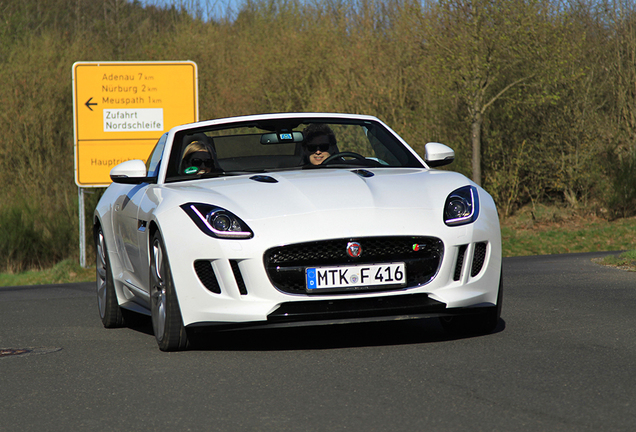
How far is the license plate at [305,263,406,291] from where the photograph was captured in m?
5.22

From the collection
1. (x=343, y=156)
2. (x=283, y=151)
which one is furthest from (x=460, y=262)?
(x=283, y=151)

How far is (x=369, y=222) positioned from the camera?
5254 mm

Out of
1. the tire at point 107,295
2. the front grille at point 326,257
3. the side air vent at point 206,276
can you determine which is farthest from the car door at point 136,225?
the front grille at point 326,257

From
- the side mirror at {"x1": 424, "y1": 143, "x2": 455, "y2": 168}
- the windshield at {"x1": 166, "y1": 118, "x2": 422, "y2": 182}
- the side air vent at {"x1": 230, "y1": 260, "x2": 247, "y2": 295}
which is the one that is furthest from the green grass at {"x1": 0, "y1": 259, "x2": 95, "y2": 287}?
the side air vent at {"x1": 230, "y1": 260, "x2": 247, "y2": 295}

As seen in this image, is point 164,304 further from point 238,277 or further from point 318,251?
point 318,251

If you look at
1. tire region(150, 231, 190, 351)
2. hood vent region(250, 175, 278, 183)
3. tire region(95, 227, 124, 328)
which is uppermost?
hood vent region(250, 175, 278, 183)

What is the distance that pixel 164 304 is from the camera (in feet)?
18.6

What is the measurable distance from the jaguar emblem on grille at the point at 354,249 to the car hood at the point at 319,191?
0.73ft

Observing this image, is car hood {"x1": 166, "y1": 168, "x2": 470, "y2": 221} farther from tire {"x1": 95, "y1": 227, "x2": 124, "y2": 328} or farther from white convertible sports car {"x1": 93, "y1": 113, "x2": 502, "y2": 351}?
tire {"x1": 95, "y1": 227, "x2": 124, "y2": 328}

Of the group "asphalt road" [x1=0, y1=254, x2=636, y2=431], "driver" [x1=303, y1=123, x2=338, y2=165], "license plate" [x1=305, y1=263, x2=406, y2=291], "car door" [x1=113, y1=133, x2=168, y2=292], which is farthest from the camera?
"driver" [x1=303, y1=123, x2=338, y2=165]

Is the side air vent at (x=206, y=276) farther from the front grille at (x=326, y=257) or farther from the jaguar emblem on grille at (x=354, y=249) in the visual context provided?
the jaguar emblem on grille at (x=354, y=249)

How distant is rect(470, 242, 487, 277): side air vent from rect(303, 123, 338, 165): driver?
1696mm

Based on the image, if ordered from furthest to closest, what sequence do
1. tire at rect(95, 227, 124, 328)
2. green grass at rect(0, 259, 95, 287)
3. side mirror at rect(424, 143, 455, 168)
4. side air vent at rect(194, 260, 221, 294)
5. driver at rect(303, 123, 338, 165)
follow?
green grass at rect(0, 259, 95, 287), tire at rect(95, 227, 124, 328), driver at rect(303, 123, 338, 165), side mirror at rect(424, 143, 455, 168), side air vent at rect(194, 260, 221, 294)

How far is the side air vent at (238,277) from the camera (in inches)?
206
